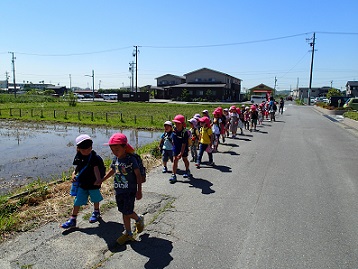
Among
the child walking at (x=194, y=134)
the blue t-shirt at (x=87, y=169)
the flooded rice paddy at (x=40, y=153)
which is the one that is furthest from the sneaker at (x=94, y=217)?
the child walking at (x=194, y=134)

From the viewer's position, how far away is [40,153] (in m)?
10.4

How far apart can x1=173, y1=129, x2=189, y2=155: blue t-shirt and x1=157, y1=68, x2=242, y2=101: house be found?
164ft

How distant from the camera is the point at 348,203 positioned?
16.1 feet

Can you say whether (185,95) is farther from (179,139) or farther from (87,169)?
(87,169)

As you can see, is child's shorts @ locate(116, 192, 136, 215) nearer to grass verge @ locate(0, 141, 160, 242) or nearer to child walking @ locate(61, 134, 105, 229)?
child walking @ locate(61, 134, 105, 229)

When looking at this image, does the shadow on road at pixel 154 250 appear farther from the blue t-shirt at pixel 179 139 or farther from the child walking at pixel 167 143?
the child walking at pixel 167 143

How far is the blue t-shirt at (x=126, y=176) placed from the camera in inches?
139

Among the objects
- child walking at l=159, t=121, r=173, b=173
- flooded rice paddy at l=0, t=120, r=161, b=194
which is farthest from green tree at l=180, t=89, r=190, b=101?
child walking at l=159, t=121, r=173, b=173

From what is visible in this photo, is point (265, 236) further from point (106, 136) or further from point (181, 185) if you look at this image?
point (106, 136)

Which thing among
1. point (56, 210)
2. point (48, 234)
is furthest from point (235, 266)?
point (56, 210)

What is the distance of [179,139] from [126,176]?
2.49 metres

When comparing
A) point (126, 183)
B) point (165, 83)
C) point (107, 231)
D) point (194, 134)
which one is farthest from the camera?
point (165, 83)

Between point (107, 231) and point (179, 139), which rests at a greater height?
point (179, 139)

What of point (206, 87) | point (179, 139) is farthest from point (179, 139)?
point (206, 87)
